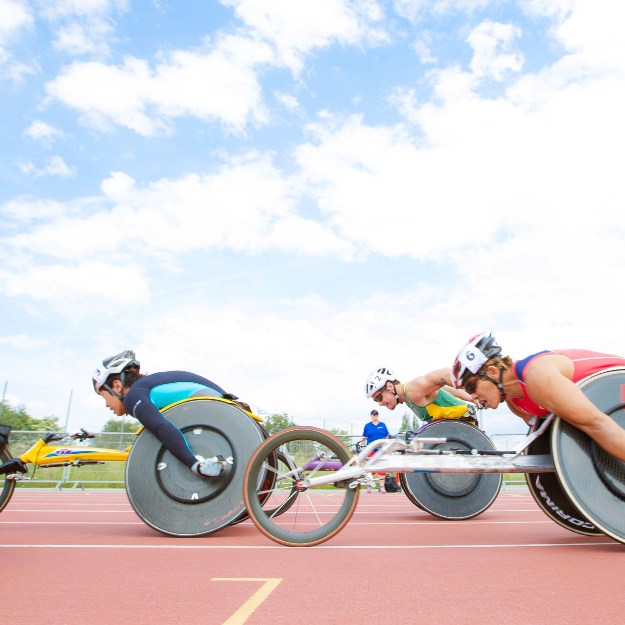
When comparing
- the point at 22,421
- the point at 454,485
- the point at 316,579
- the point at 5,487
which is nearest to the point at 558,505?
the point at 454,485

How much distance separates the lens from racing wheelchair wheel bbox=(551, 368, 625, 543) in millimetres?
3893

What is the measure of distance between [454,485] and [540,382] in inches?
114

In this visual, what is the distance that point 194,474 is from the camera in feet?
16.4

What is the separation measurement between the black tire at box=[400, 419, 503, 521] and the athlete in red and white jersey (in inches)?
68.0

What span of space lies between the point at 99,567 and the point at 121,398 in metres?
2.23

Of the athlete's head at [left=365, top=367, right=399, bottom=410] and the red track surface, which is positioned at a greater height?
the athlete's head at [left=365, top=367, right=399, bottom=410]

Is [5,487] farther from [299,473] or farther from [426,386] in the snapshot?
[426,386]

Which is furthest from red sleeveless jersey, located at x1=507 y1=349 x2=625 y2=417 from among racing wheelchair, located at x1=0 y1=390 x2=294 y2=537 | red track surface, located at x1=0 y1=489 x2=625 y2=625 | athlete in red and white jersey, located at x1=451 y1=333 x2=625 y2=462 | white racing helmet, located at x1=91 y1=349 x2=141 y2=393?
white racing helmet, located at x1=91 y1=349 x2=141 y2=393

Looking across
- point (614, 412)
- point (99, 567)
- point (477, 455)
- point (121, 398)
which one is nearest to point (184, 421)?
point (121, 398)

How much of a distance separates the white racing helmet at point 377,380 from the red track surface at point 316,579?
1.91m

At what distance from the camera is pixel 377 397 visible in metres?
7.03

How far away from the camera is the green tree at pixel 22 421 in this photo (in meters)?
18.4

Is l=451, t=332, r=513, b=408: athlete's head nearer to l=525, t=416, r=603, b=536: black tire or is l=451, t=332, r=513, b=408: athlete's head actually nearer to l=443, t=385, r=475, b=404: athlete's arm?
l=525, t=416, r=603, b=536: black tire

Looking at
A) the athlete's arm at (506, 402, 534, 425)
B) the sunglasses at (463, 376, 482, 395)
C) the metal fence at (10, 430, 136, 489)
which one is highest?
the sunglasses at (463, 376, 482, 395)
